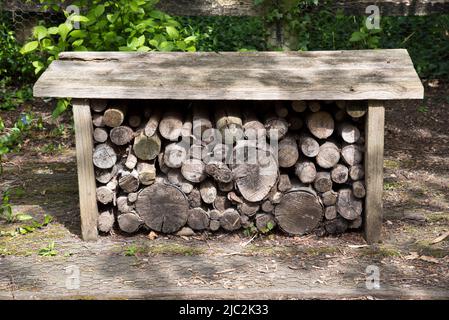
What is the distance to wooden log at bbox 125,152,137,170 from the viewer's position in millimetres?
5117

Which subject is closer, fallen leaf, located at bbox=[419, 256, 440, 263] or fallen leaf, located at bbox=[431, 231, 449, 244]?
fallen leaf, located at bbox=[419, 256, 440, 263]

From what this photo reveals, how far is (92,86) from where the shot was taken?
489cm

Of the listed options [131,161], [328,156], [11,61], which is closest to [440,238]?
[328,156]

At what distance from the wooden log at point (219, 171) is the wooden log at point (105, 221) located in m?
0.70

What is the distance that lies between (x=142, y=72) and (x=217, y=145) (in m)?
0.63

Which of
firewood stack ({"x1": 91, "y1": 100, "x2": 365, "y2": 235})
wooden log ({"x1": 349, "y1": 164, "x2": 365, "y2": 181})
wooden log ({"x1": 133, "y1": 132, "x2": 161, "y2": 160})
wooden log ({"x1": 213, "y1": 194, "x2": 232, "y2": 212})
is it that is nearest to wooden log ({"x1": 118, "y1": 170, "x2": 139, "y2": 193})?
firewood stack ({"x1": 91, "y1": 100, "x2": 365, "y2": 235})

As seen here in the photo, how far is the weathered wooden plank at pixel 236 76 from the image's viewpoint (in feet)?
15.6

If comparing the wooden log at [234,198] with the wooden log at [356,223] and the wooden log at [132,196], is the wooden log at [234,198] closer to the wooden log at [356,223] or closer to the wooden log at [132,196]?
the wooden log at [132,196]

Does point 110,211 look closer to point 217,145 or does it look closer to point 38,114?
point 217,145

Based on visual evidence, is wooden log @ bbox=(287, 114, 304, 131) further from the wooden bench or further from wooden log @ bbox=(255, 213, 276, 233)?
wooden log @ bbox=(255, 213, 276, 233)

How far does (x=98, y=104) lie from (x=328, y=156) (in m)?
1.40

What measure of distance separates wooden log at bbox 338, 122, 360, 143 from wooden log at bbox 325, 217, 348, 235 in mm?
503

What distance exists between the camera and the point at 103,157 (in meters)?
5.09

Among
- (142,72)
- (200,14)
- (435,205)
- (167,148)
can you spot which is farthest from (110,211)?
(200,14)
